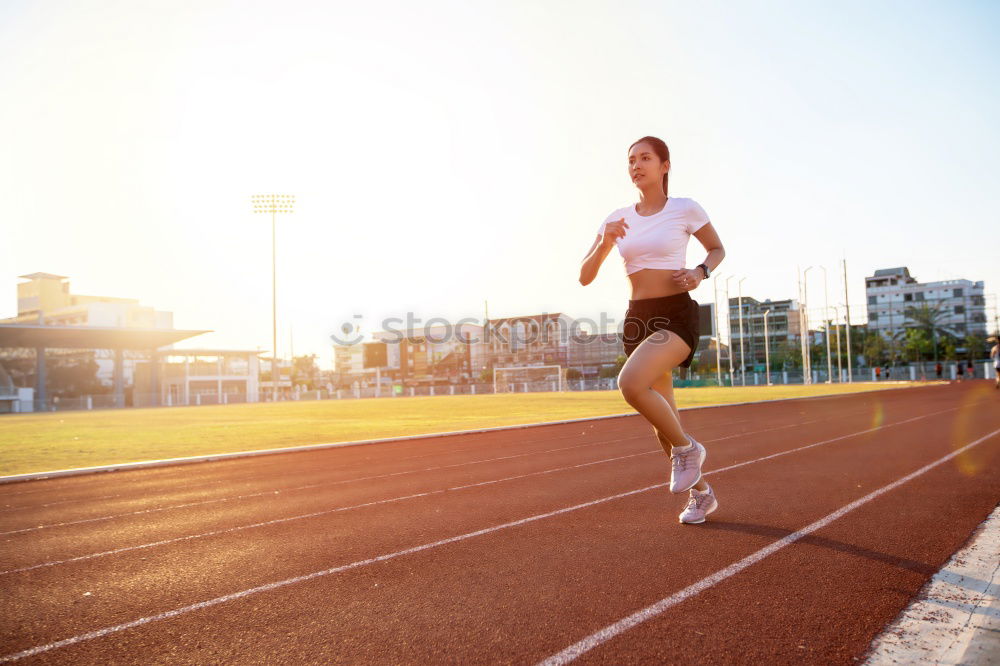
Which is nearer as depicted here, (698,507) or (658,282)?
(658,282)

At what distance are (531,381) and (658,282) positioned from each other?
229 ft

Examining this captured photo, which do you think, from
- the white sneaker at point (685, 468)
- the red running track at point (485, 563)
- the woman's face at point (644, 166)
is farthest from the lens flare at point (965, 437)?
the woman's face at point (644, 166)

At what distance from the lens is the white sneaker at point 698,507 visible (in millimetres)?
4867

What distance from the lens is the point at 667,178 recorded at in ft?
15.8

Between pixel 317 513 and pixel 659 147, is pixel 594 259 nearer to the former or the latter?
pixel 659 147

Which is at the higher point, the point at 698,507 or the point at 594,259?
the point at 594,259

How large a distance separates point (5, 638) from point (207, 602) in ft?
2.60

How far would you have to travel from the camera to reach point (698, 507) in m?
4.89

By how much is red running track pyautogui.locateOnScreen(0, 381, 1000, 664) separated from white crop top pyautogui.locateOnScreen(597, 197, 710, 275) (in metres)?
1.74

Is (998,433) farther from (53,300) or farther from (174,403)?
(53,300)

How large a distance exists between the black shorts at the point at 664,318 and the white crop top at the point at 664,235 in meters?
0.22

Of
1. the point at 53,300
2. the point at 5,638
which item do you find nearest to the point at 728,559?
the point at 5,638

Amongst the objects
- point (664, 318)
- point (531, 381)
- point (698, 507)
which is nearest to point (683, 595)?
point (698, 507)

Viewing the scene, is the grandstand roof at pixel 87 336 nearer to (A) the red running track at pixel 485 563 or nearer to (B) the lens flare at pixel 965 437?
(A) the red running track at pixel 485 563
